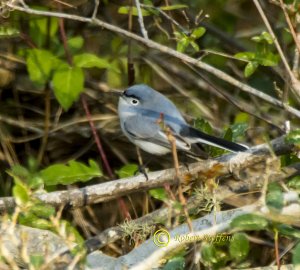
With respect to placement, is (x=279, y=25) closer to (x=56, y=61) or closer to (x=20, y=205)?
(x=56, y=61)

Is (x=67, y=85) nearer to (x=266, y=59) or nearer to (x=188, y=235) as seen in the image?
(x=266, y=59)

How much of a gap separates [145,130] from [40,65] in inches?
27.1

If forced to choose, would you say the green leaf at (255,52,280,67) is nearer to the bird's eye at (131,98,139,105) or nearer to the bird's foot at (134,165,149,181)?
the bird's foot at (134,165,149,181)

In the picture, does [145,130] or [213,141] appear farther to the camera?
[145,130]

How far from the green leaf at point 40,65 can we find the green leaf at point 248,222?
2.02 meters

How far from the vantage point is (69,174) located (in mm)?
3781

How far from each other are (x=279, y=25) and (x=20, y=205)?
271cm

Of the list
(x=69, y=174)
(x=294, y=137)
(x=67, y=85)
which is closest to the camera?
(x=294, y=137)

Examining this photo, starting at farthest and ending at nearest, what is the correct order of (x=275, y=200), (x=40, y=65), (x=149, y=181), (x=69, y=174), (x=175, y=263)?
(x=40, y=65) < (x=69, y=174) < (x=149, y=181) < (x=175, y=263) < (x=275, y=200)

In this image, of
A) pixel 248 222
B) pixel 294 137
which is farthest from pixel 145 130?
pixel 248 222

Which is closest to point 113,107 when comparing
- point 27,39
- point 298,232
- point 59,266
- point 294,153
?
point 27,39

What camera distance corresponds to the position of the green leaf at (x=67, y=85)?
404cm

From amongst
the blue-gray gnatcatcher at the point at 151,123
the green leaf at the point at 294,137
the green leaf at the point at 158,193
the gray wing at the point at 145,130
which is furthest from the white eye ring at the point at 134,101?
the green leaf at the point at 294,137

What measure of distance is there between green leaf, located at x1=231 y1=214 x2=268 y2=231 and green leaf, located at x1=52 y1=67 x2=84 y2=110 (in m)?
1.74
